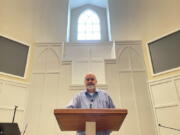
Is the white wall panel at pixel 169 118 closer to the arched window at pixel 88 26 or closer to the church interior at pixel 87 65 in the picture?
the church interior at pixel 87 65

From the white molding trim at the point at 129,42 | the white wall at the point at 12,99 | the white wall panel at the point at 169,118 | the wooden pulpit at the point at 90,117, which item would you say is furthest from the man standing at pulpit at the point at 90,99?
the white molding trim at the point at 129,42

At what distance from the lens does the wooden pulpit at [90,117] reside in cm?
137

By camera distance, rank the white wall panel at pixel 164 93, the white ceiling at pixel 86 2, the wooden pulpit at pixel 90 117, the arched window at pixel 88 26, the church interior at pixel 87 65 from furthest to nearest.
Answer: the white ceiling at pixel 86 2, the arched window at pixel 88 26, the church interior at pixel 87 65, the white wall panel at pixel 164 93, the wooden pulpit at pixel 90 117

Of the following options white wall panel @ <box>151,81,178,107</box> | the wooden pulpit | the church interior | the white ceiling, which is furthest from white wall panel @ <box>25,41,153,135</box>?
the wooden pulpit

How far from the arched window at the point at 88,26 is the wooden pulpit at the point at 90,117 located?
461 cm

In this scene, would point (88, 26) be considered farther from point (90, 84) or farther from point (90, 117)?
point (90, 117)

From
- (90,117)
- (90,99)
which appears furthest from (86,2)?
(90,117)

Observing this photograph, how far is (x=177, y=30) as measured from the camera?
4.59m

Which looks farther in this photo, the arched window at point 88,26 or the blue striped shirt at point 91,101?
the arched window at point 88,26

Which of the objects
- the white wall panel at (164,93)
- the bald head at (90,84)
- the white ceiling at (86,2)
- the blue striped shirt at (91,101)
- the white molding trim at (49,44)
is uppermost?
the white ceiling at (86,2)

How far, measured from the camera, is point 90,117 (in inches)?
55.7

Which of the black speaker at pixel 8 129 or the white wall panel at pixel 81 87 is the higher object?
the white wall panel at pixel 81 87

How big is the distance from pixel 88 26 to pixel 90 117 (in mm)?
5056

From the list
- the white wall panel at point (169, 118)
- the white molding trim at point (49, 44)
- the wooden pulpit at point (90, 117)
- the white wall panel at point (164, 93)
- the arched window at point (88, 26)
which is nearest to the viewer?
the wooden pulpit at point (90, 117)
